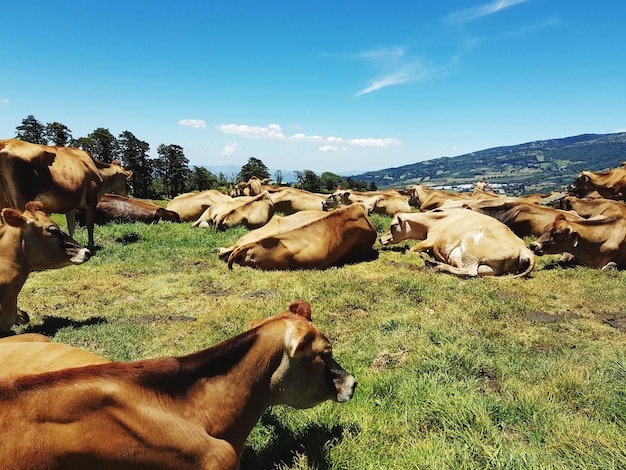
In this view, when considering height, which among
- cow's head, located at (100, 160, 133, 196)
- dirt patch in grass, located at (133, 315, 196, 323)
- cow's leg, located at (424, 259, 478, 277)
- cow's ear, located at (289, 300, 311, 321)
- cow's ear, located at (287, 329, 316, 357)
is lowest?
cow's leg, located at (424, 259, 478, 277)

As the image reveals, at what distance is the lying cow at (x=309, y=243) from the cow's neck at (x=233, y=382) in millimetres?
6872

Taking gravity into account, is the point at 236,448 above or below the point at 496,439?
above

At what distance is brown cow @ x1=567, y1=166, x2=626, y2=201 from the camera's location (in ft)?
67.6

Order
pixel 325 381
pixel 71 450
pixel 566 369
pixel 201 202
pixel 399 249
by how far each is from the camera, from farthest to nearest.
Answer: pixel 201 202 < pixel 399 249 < pixel 566 369 < pixel 325 381 < pixel 71 450

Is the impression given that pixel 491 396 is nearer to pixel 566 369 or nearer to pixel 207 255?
pixel 566 369

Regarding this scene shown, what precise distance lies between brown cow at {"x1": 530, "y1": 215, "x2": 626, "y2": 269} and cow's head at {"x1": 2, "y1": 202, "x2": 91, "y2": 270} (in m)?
9.96

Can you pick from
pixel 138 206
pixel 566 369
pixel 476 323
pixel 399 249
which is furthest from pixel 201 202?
pixel 566 369

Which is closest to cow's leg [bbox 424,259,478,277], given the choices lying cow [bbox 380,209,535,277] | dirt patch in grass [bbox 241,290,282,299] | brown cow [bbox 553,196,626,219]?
lying cow [bbox 380,209,535,277]

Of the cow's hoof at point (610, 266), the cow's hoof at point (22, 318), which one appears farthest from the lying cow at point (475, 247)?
the cow's hoof at point (22, 318)

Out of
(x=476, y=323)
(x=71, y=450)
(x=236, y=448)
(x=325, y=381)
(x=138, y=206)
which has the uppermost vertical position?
(x=138, y=206)

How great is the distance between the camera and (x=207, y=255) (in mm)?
11445

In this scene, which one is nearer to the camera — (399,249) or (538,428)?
(538,428)

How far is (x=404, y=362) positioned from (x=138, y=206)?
14661 millimetres

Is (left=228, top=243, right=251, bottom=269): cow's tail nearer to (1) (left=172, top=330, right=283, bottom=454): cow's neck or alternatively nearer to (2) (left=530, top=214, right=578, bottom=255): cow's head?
(1) (left=172, top=330, right=283, bottom=454): cow's neck
